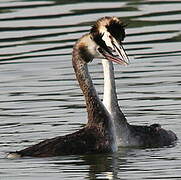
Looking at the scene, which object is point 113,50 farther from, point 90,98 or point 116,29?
point 90,98

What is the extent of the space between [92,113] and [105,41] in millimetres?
1023

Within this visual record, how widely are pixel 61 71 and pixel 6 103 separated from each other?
8.84ft

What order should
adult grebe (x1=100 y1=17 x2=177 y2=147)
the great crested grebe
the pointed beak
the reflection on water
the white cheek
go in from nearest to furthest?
the reflection on water < the great crested grebe < the pointed beak < the white cheek < adult grebe (x1=100 y1=17 x2=177 y2=147)

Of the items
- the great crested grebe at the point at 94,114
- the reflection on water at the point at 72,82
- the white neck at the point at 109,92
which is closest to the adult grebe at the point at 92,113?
the great crested grebe at the point at 94,114

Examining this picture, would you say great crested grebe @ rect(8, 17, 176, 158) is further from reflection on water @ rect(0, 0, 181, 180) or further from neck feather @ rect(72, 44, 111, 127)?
reflection on water @ rect(0, 0, 181, 180)

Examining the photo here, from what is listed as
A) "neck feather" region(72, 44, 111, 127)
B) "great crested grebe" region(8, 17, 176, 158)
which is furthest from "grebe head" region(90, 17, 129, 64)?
"neck feather" region(72, 44, 111, 127)

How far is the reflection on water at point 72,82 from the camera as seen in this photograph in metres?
16.9

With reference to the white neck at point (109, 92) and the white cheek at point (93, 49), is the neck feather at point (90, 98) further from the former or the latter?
the white neck at point (109, 92)

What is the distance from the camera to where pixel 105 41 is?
17.7 metres

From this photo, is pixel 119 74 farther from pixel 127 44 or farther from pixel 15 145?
pixel 15 145

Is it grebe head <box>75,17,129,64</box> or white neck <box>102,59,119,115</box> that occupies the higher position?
grebe head <box>75,17,129,64</box>

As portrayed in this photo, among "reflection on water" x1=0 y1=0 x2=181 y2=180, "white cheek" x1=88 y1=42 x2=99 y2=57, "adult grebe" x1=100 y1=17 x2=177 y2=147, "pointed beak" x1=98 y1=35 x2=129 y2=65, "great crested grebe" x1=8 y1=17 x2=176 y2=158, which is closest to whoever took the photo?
"reflection on water" x1=0 y1=0 x2=181 y2=180

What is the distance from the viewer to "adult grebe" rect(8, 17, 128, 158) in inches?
685

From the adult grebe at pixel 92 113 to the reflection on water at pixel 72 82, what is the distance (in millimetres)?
160
